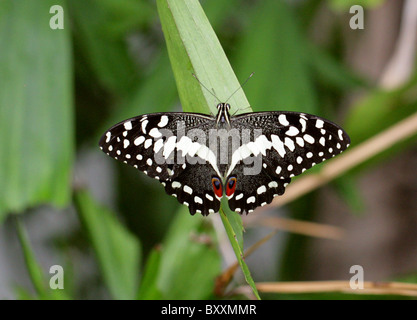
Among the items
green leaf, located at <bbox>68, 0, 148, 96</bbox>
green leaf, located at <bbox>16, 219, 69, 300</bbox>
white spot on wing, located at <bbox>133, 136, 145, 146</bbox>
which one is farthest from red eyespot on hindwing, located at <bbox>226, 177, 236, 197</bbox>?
green leaf, located at <bbox>68, 0, 148, 96</bbox>

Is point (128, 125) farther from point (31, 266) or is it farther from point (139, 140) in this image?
point (31, 266)

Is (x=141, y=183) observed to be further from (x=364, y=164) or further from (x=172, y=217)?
(x=364, y=164)

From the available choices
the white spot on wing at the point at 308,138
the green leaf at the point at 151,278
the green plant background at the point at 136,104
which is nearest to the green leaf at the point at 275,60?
the green plant background at the point at 136,104

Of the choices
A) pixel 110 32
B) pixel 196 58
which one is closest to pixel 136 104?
pixel 110 32

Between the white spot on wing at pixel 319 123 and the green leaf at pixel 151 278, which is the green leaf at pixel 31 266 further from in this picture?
the white spot on wing at pixel 319 123

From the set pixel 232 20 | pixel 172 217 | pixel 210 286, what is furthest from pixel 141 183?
pixel 210 286

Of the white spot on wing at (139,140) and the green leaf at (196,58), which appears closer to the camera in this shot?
the green leaf at (196,58)
